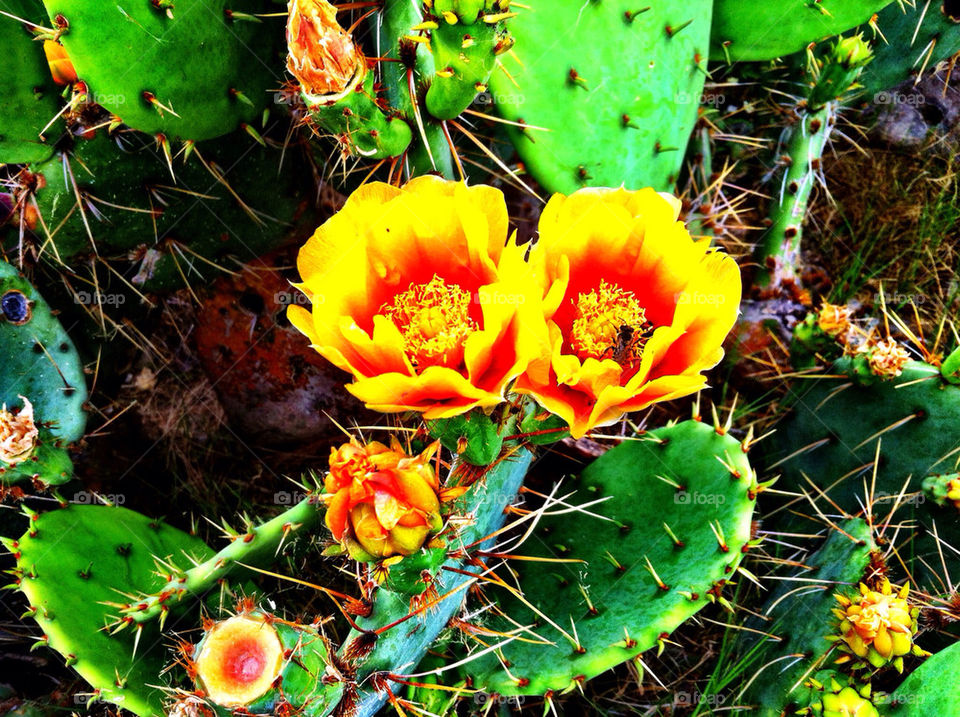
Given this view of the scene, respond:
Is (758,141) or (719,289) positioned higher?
(719,289)

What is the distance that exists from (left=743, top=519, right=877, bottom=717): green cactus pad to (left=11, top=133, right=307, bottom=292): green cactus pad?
1.27 m

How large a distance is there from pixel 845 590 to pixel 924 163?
1.31 meters

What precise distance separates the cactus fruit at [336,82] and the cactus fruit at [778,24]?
2.94ft

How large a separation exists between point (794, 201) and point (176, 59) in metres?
1.36

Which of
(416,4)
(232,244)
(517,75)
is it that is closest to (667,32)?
(517,75)

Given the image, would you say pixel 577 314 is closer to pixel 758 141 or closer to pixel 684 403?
pixel 684 403

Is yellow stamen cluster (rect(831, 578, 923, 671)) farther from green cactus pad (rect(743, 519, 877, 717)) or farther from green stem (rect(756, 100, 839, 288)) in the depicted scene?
green stem (rect(756, 100, 839, 288))

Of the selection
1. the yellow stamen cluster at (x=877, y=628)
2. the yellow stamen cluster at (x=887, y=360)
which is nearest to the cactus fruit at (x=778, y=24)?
the yellow stamen cluster at (x=887, y=360)

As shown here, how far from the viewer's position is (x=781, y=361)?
6.00 ft

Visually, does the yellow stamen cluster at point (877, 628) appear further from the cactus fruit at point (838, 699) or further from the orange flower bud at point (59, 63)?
the orange flower bud at point (59, 63)

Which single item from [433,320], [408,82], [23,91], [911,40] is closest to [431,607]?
[433,320]

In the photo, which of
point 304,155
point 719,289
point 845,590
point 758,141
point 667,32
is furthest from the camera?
point 758,141

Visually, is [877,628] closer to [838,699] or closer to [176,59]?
[838,699]

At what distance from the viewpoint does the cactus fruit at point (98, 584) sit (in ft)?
3.99
